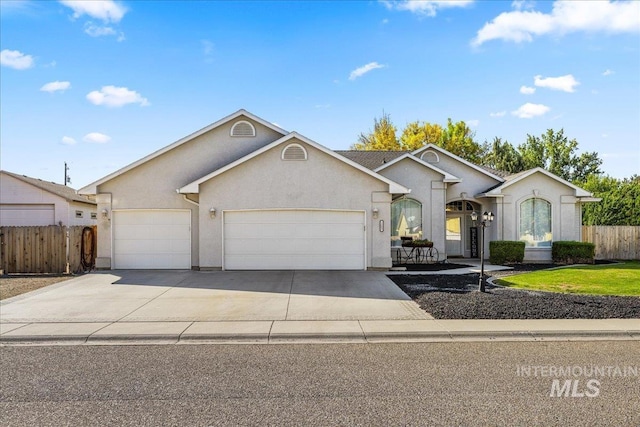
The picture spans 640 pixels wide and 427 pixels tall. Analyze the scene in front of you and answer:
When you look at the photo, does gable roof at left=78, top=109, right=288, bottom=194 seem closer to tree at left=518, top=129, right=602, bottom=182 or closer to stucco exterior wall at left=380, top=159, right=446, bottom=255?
stucco exterior wall at left=380, top=159, right=446, bottom=255

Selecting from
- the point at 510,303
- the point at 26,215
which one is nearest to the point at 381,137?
the point at 26,215

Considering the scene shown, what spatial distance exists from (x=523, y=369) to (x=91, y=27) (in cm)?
1557

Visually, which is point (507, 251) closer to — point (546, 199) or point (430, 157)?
point (546, 199)

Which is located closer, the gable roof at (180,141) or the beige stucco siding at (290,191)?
the beige stucco siding at (290,191)

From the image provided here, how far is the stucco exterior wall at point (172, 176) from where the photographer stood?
15.8m

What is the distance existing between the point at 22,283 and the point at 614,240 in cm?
2555

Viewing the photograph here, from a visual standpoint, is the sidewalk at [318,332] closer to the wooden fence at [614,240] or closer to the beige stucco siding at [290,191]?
the beige stucco siding at [290,191]

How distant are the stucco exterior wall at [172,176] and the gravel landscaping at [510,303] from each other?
8535mm

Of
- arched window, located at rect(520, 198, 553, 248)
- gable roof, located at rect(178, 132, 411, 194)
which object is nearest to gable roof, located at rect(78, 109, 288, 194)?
gable roof, located at rect(178, 132, 411, 194)

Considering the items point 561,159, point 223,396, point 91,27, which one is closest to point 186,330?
point 223,396

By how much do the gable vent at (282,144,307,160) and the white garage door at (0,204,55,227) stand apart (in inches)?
627

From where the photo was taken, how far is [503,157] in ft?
151

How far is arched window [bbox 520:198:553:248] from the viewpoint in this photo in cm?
1920

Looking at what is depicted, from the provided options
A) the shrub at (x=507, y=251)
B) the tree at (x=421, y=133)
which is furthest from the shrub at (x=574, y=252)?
the tree at (x=421, y=133)
